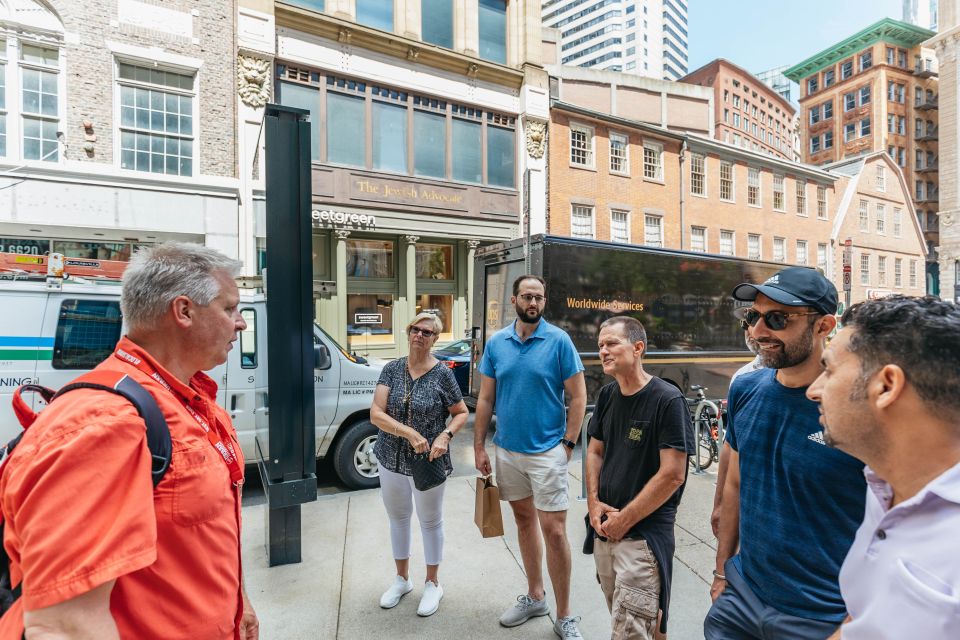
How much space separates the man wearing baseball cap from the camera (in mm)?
1718

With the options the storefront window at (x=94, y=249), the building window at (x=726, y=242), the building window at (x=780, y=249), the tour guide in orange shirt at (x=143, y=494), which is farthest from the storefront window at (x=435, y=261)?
the building window at (x=780, y=249)

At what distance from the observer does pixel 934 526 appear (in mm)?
1002

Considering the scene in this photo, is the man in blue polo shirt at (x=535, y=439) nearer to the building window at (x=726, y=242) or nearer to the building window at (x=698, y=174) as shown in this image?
the building window at (x=698, y=174)

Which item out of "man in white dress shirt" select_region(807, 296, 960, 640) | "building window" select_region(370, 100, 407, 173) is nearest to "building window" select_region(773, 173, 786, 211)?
"building window" select_region(370, 100, 407, 173)

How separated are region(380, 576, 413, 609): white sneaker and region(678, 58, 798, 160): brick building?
213ft

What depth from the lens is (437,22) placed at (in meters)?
17.2

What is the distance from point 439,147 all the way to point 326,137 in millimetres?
3889

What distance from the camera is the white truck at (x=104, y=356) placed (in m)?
4.66

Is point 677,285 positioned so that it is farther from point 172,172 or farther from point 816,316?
point 172,172

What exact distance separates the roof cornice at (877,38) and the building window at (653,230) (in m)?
55.1

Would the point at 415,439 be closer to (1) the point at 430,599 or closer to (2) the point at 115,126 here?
(1) the point at 430,599

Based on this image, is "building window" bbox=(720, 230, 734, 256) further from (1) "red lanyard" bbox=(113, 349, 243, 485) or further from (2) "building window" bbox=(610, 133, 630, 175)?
(1) "red lanyard" bbox=(113, 349, 243, 485)

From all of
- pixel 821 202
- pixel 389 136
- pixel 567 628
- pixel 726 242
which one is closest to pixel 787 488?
pixel 567 628

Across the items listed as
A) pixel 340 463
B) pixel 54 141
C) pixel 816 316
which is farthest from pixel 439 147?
pixel 816 316
